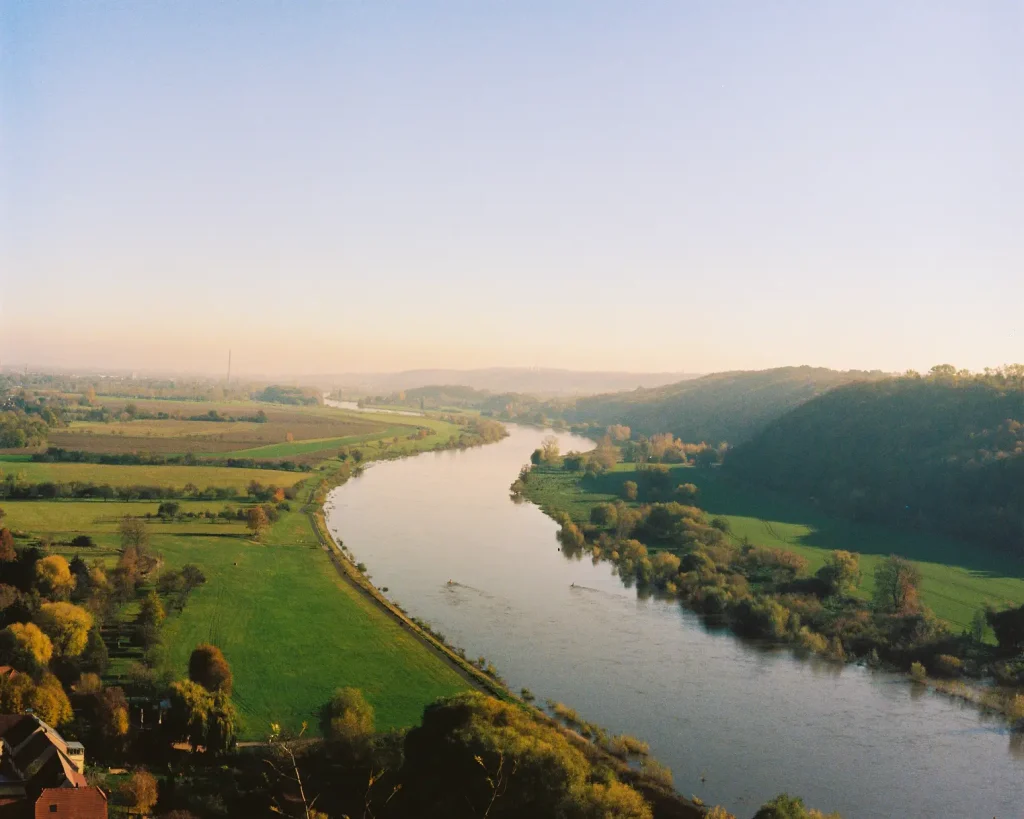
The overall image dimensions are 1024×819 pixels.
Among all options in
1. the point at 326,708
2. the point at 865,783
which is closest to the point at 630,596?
the point at 865,783

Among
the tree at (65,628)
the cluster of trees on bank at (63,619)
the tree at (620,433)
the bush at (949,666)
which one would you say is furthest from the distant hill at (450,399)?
the tree at (65,628)

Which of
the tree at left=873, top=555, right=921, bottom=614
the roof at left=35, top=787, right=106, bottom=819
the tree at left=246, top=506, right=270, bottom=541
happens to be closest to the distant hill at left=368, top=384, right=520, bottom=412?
the tree at left=246, top=506, right=270, bottom=541

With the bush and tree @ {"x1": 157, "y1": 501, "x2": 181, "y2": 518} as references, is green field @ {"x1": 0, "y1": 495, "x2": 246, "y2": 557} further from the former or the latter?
the bush

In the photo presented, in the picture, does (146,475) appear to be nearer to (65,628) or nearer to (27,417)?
(27,417)

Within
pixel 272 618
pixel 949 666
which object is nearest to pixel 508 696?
pixel 272 618

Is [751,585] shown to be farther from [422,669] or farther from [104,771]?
[104,771]
